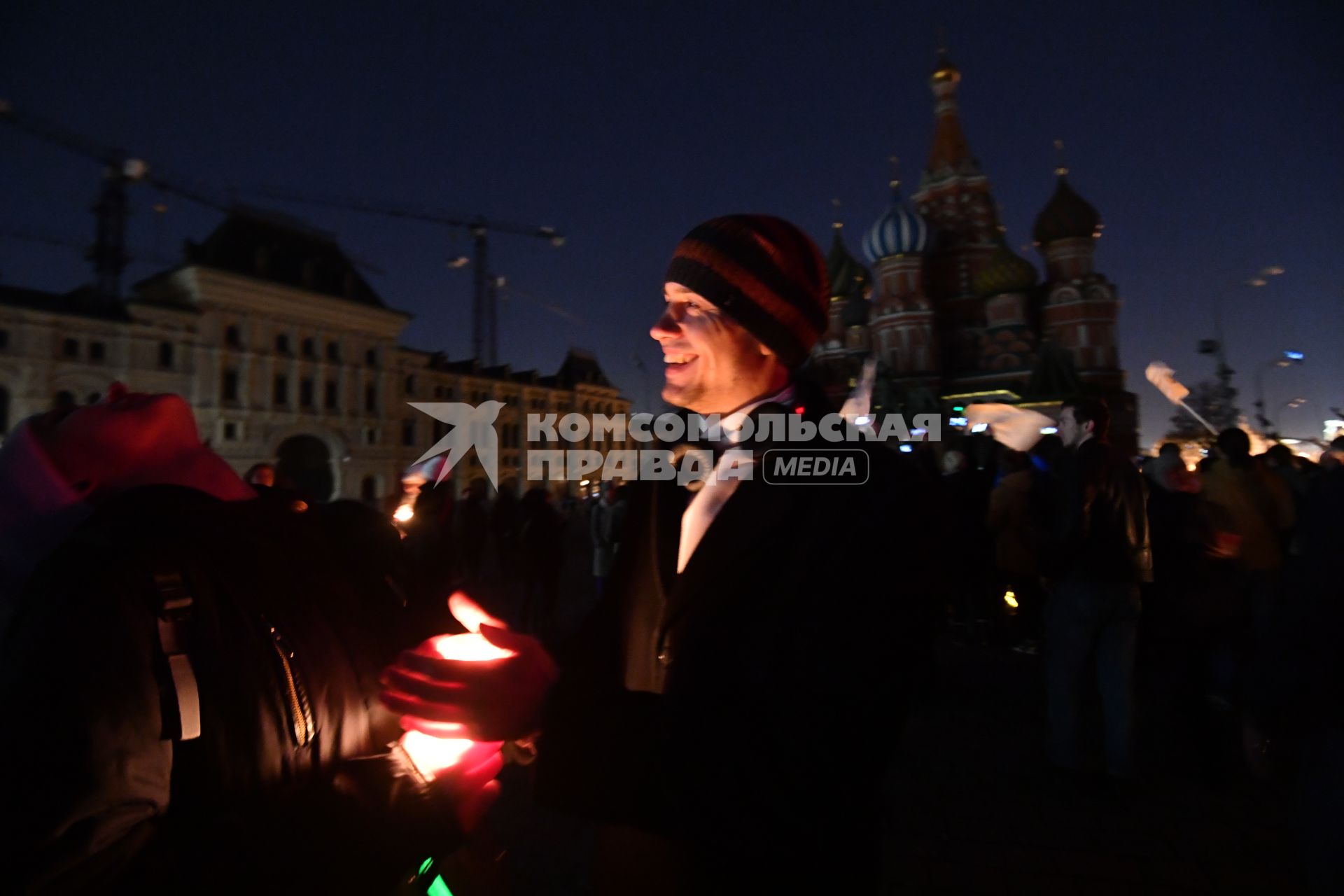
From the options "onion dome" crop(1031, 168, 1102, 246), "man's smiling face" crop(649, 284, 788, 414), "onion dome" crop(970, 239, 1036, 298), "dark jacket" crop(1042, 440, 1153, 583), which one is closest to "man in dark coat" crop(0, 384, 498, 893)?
"man's smiling face" crop(649, 284, 788, 414)

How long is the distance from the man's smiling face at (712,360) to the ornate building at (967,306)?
28958 millimetres

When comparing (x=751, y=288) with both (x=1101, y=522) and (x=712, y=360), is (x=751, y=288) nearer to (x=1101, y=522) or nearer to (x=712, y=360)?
(x=712, y=360)

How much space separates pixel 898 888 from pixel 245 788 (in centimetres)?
290

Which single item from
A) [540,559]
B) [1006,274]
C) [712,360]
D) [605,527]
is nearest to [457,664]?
[712,360]

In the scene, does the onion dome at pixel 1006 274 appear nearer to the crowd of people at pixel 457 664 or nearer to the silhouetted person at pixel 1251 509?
the silhouetted person at pixel 1251 509

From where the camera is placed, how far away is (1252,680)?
2121 millimetres

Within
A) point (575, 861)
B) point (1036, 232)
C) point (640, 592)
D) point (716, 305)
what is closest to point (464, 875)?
point (640, 592)

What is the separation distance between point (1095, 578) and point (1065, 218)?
39713 mm

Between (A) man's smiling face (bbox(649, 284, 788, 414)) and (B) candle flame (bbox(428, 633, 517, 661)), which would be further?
(A) man's smiling face (bbox(649, 284, 788, 414))

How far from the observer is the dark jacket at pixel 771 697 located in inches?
34.6

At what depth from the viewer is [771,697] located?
90cm

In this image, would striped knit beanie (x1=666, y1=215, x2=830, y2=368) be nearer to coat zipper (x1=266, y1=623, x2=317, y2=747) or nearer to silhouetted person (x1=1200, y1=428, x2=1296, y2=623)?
coat zipper (x1=266, y1=623, x2=317, y2=747)

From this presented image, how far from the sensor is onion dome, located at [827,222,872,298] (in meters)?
42.4

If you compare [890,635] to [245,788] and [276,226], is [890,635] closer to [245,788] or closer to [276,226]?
[245,788]
